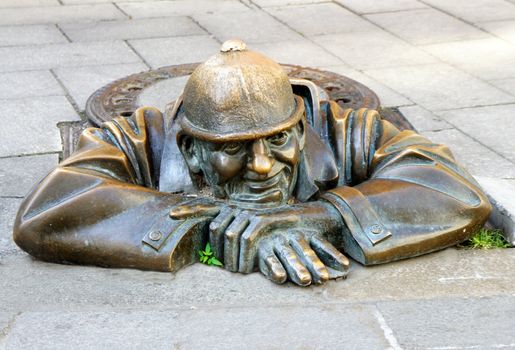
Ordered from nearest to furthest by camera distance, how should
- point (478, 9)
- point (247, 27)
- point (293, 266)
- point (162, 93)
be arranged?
point (293, 266)
point (162, 93)
point (247, 27)
point (478, 9)

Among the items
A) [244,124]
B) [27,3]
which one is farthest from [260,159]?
[27,3]

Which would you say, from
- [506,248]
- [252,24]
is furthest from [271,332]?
[252,24]

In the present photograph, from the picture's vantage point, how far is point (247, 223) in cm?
365

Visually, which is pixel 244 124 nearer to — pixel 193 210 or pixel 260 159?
pixel 260 159

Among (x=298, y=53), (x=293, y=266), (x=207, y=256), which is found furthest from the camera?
(x=298, y=53)

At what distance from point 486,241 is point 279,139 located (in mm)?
997

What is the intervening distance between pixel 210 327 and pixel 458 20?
194 inches

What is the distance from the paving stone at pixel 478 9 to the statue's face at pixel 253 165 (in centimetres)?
429

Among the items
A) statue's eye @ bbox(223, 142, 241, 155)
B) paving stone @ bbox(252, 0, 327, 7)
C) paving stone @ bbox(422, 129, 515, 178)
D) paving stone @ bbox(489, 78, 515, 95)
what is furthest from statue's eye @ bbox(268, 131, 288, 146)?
paving stone @ bbox(252, 0, 327, 7)

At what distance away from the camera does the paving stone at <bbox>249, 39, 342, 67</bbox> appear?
260 inches

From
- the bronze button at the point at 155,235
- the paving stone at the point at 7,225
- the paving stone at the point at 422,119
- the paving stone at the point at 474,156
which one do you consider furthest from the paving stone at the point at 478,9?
the bronze button at the point at 155,235

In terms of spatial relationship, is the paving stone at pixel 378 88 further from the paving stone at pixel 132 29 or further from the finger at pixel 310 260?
the finger at pixel 310 260

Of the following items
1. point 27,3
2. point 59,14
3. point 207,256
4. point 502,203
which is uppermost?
point 502,203

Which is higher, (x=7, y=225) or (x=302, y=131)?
(x=302, y=131)
